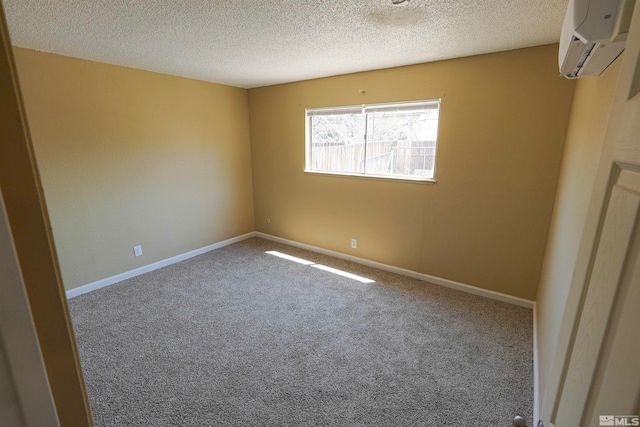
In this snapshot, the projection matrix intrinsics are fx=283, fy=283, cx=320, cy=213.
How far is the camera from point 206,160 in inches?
158

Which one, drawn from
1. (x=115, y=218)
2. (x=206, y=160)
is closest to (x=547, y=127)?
(x=206, y=160)

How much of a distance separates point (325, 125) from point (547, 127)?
241 centimetres

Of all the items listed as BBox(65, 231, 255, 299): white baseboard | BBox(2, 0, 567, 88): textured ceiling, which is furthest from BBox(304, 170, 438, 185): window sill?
BBox(65, 231, 255, 299): white baseboard

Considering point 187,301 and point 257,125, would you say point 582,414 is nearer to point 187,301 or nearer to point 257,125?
point 187,301

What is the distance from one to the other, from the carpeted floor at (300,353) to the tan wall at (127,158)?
1.83 ft

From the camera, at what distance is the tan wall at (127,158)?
2.69 metres

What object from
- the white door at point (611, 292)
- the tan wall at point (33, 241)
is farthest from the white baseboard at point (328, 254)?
the tan wall at point (33, 241)

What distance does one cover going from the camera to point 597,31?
2.93 feet

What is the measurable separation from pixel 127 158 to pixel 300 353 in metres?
2.87

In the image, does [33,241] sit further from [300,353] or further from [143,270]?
[143,270]

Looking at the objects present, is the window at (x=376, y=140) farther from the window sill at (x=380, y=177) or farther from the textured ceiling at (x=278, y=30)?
the textured ceiling at (x=278, y=30)

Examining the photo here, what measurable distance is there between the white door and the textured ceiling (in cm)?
156

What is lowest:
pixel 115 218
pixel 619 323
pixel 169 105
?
pixel 115 218

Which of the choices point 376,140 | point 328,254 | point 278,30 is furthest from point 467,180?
point 278,30
